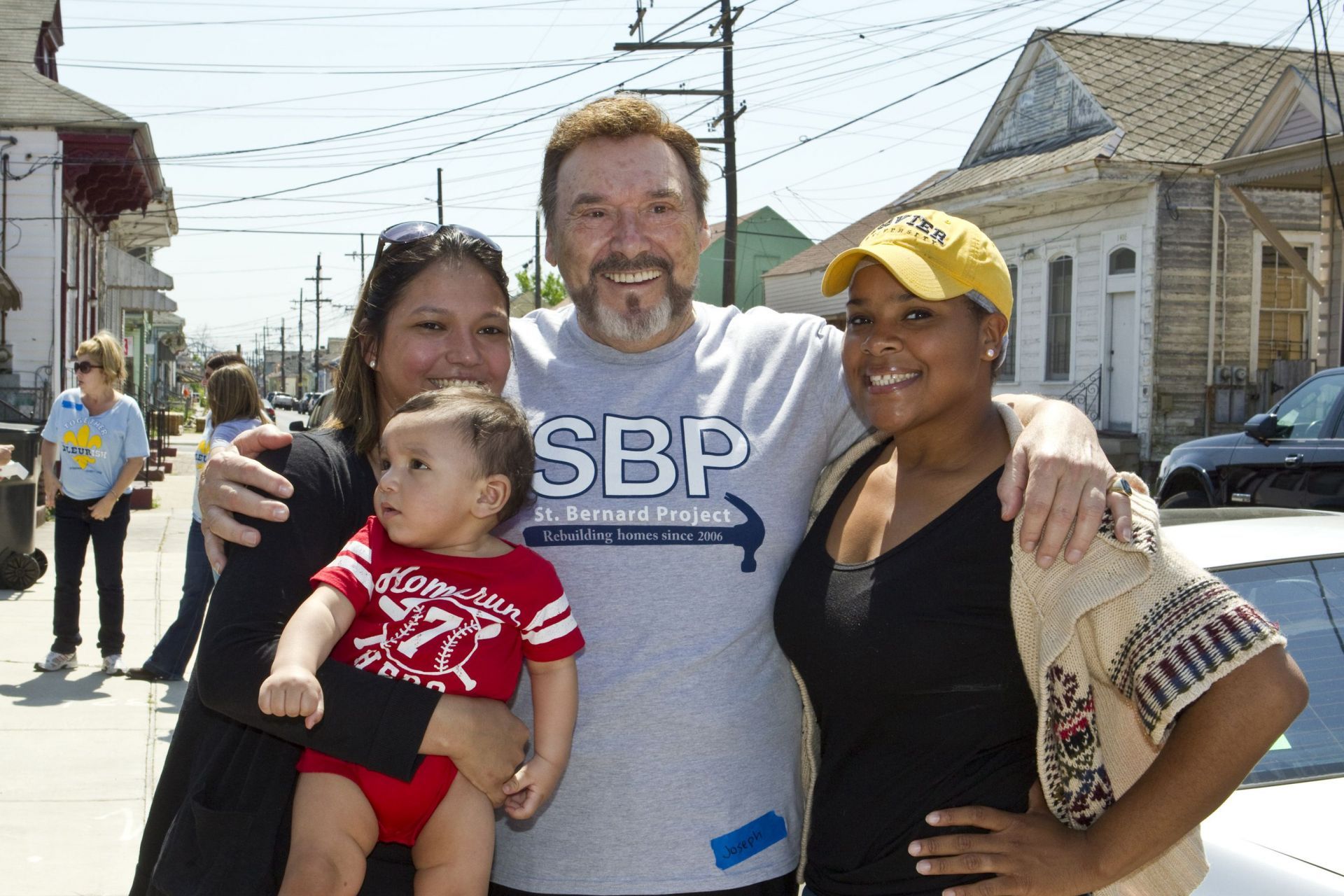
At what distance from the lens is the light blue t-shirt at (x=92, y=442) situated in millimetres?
8039

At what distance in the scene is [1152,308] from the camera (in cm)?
1841

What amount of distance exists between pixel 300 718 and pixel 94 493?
6.82 metres

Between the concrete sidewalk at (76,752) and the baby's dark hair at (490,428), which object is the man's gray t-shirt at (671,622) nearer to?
the baby's dark hair at (490,428)

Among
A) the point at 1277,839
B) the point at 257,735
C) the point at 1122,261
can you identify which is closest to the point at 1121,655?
the point at 1277,839

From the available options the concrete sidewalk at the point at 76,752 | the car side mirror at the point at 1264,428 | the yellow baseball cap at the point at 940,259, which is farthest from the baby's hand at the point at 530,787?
the car side mirror at the point at 1264,428

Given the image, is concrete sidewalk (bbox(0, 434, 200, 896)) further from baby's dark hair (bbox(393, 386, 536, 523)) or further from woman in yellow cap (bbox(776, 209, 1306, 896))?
woman in yellow cap (bbox(776, 209, 1306, 896))

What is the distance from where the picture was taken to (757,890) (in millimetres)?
2529

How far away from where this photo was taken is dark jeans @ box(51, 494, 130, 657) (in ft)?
26.3

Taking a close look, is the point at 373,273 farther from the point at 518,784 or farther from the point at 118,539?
the point at 118,539

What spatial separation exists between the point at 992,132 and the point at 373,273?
22050 millimetres

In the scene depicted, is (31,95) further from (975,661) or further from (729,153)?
(975,661)

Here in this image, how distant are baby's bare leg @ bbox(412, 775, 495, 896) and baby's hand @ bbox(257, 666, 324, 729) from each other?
0.34 metres

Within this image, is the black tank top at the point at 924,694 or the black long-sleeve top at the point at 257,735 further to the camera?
the black tank top at the point at 924,694

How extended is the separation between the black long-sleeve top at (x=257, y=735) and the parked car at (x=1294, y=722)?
1.44 metres
